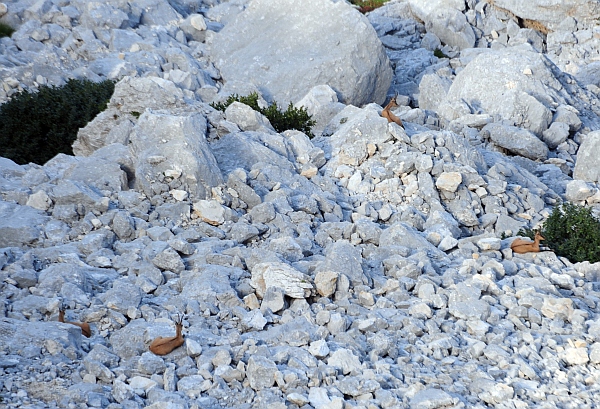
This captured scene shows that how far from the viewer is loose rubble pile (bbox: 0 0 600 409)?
571cm

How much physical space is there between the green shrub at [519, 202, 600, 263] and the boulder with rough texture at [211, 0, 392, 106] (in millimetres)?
6940

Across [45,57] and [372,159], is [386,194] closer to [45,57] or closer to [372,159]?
[372,159]

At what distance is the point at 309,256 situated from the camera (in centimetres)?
808

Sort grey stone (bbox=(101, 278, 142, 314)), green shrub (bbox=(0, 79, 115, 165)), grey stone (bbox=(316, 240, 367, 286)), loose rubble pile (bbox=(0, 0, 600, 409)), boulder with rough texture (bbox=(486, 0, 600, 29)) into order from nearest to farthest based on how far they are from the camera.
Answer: loose rubble pile (bbox=(0, 0, 600, 409)) → grey stone (bbox=(101, 278, 142, 314)) → grey stone (bbox=(316, 240, 367, 286)) → green shrub (bbox=(0, 79, 115, 165)) → boulder with rough texture (bbox=(486, 0, 600, 29))

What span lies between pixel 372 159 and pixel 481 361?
490 cm

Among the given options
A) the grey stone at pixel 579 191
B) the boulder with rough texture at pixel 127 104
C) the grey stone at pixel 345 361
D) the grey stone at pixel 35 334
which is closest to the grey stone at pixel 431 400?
the grey stone at pixel 345 361

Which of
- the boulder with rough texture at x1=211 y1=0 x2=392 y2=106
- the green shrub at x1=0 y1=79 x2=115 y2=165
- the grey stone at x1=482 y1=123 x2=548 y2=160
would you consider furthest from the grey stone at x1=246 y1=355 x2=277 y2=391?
the boulder with rough texture at x1=211 y1=0 x2=392 y2=106

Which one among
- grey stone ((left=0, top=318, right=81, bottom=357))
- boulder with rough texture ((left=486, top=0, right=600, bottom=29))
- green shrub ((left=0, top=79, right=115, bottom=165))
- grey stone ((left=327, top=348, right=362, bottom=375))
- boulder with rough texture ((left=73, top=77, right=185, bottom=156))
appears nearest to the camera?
grey stone ((left=327, top=348, right=362, bottom=375))

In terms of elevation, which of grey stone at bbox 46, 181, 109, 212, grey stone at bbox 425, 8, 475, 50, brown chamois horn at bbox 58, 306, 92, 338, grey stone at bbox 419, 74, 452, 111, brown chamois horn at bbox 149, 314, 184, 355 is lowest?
grey stone at bbox 425, 8, 475, 50

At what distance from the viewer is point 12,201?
29.4 ft

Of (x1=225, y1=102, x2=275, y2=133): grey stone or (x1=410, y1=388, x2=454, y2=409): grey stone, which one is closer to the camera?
(x1=410, y1=388, x2=454, y2=409): grey stone

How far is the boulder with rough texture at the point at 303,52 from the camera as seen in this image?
15.8m

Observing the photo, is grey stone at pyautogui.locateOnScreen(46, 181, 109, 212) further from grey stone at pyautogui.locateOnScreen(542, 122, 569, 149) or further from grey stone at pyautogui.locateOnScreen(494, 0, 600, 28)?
grey stone at pyautogui.locateOnScreen(494, 0, 600, 28)

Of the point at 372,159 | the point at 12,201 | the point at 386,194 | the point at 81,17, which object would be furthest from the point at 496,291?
the point at 81,17
